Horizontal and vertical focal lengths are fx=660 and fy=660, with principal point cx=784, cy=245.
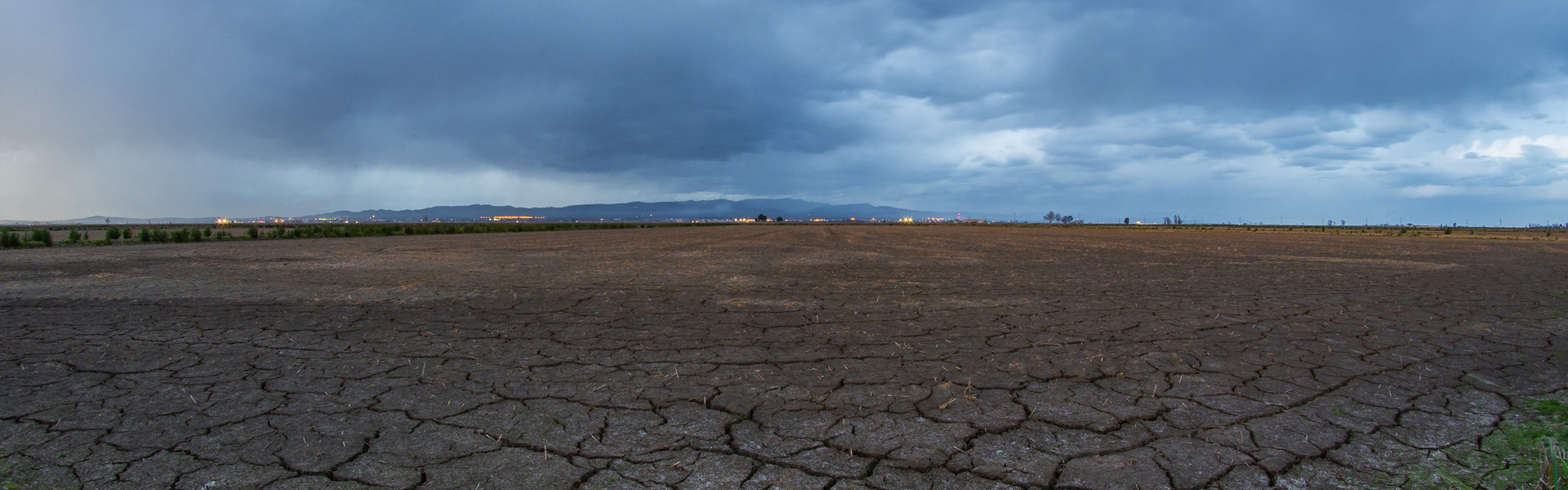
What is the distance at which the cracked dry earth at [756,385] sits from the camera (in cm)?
292

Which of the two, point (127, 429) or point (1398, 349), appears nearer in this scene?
point (127, 429)

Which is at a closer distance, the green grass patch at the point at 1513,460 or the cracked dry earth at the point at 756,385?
the green grass patch at the point at 1513,460

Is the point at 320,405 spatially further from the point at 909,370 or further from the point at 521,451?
the point at 909,370

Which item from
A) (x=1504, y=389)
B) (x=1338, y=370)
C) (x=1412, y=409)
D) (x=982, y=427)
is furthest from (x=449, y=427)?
(x=1504, y=389)

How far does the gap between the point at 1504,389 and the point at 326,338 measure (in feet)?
28.4

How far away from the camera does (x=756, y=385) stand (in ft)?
14.0

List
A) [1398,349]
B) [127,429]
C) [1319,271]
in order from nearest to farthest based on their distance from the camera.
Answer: [127,429]
[1398,349]
[1319,271]

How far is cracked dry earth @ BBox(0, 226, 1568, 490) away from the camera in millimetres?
2922

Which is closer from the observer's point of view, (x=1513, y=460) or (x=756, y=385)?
(x=1513, y=460)

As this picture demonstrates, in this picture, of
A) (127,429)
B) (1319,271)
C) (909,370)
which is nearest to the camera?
(127,429)

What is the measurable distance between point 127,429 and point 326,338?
2.50 meters

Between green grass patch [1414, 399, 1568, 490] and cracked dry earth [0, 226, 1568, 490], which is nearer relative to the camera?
green grass patch [1414, 399, 1568, 490]

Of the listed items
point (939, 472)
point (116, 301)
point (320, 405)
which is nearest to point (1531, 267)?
point (939, 472)

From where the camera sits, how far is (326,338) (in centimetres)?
574
